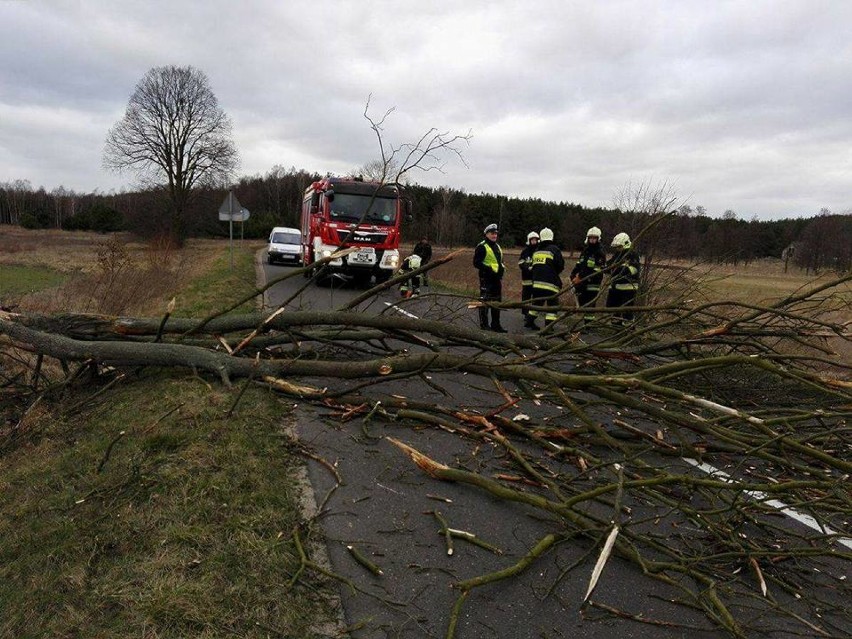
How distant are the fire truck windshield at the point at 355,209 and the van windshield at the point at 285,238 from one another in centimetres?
1292

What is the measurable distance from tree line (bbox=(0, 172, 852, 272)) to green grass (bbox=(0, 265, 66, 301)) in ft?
17.6

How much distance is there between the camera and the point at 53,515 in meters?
Result: 3.32

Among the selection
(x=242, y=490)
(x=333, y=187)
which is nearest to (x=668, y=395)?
(x=242, y=490)

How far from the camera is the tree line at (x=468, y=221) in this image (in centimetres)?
1280

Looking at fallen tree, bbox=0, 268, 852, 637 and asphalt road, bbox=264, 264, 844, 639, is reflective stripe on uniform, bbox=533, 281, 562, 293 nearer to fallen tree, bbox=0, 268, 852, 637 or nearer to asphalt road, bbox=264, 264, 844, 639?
fallen tree, bbox=0, 268, 852, 637

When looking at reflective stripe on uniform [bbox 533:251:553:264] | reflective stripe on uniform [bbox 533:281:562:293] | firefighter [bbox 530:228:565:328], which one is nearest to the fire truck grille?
firefighter [bbox 530:228:565:328]

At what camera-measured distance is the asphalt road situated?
2.45 m

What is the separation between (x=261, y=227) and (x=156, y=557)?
2404 inches

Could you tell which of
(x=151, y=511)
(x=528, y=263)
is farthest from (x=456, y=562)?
(x=528, y=263)

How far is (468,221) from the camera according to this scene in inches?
2031

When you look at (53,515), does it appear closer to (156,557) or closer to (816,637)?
(156,557)

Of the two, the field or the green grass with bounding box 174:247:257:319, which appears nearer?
the field

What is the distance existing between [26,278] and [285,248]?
9.65m

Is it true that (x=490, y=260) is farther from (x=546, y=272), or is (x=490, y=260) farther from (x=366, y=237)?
(x=366, y=237)
